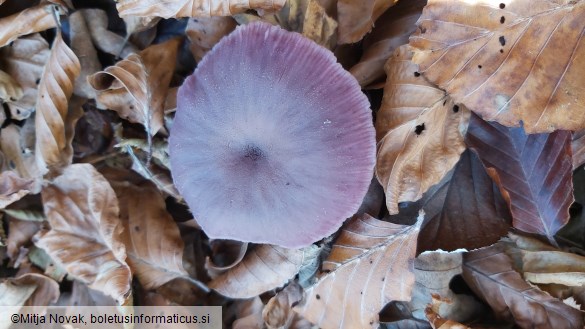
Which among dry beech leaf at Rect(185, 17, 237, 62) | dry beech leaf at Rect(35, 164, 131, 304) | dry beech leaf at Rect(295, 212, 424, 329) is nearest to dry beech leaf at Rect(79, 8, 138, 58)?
dry beech leaf at Rect(185, 17, 237, 62)

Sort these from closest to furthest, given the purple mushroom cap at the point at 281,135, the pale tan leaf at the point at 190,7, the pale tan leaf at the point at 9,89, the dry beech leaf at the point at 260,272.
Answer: the purple mushroom cap at the point at 281,135 < the pale tan leaf at the point at 190,7 < the dry beech leaf at the point at 260,272 < the pale tan leaf at the point at 9,89

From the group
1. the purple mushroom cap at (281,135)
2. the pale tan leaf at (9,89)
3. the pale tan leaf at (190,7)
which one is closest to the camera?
the purple mushroom cap at (281,135)

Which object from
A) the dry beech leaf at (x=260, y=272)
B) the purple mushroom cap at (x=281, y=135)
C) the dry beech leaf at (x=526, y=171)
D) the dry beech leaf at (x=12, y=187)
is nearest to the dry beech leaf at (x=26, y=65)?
the dry beech leaf at (x=12, y=187)

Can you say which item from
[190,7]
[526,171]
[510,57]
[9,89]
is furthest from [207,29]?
[526,171]

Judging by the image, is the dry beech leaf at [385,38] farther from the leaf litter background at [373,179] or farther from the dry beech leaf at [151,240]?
the dry beech leaf at [151,240]

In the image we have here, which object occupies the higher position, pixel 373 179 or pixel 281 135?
pixel 281 135

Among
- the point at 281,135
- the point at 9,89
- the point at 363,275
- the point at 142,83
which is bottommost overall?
the point at 363,275

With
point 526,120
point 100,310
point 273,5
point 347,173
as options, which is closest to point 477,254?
point 526,120

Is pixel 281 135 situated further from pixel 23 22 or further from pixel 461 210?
pixel 23 22
